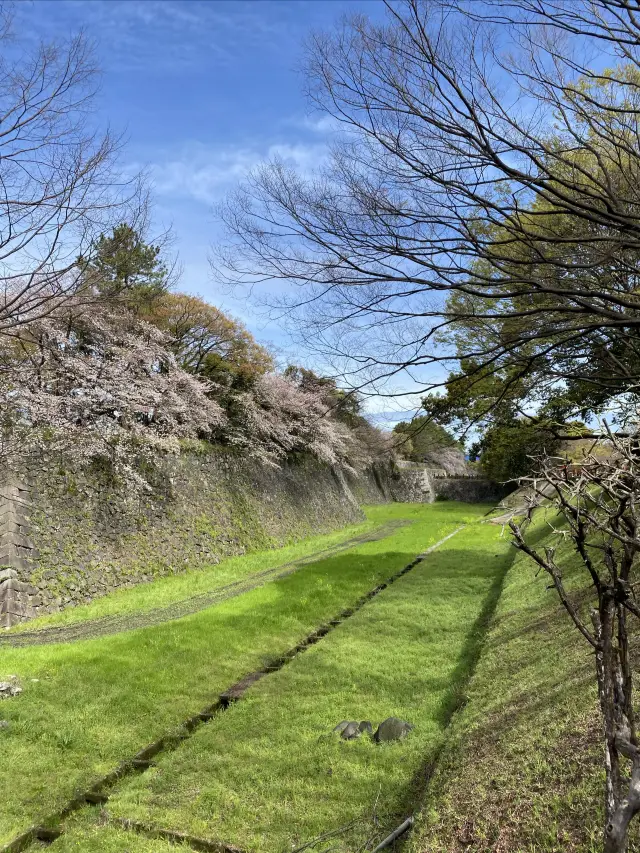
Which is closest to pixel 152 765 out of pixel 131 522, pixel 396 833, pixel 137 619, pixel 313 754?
pixel 313 754

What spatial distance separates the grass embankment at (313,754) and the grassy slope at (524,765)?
442mm

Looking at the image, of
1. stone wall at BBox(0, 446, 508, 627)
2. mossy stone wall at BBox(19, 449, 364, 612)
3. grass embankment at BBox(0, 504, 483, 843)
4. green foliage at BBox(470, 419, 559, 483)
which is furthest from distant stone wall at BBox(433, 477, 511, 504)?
grass embankment at BBox(0, 504, 483, 843)

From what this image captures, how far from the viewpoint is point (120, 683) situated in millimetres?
5828

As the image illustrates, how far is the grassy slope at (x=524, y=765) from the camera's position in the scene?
2.43 m

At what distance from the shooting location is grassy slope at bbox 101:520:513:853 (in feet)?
11.6

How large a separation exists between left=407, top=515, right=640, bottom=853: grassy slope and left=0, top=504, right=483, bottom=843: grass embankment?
2.71 m

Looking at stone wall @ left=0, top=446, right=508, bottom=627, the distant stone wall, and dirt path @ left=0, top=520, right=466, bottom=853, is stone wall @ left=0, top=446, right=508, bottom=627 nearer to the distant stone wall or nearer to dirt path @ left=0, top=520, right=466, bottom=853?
dirt path @ left=0, top=520, right=466, bottom=853

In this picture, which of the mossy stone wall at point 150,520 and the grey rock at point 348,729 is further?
the mossy stone wall at point 150,520

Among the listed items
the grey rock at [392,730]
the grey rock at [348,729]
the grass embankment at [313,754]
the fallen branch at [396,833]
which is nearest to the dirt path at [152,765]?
the grass embankment at [313,754]

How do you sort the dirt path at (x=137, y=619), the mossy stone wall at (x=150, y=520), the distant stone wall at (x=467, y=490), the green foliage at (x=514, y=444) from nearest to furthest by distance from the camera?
1. the dirt path at (x=137, y=619)
2. the mossy stone wall at (x=150, y=520)
3. the green foliage at (x=514, y=444)
4. the distant stone wall at (x=467, y=490)

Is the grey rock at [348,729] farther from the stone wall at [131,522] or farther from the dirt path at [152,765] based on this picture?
the stone wall at [131,522]

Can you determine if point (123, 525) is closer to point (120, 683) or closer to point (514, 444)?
point (120, 683)

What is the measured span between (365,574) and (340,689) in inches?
239

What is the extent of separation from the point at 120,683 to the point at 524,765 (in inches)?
172
